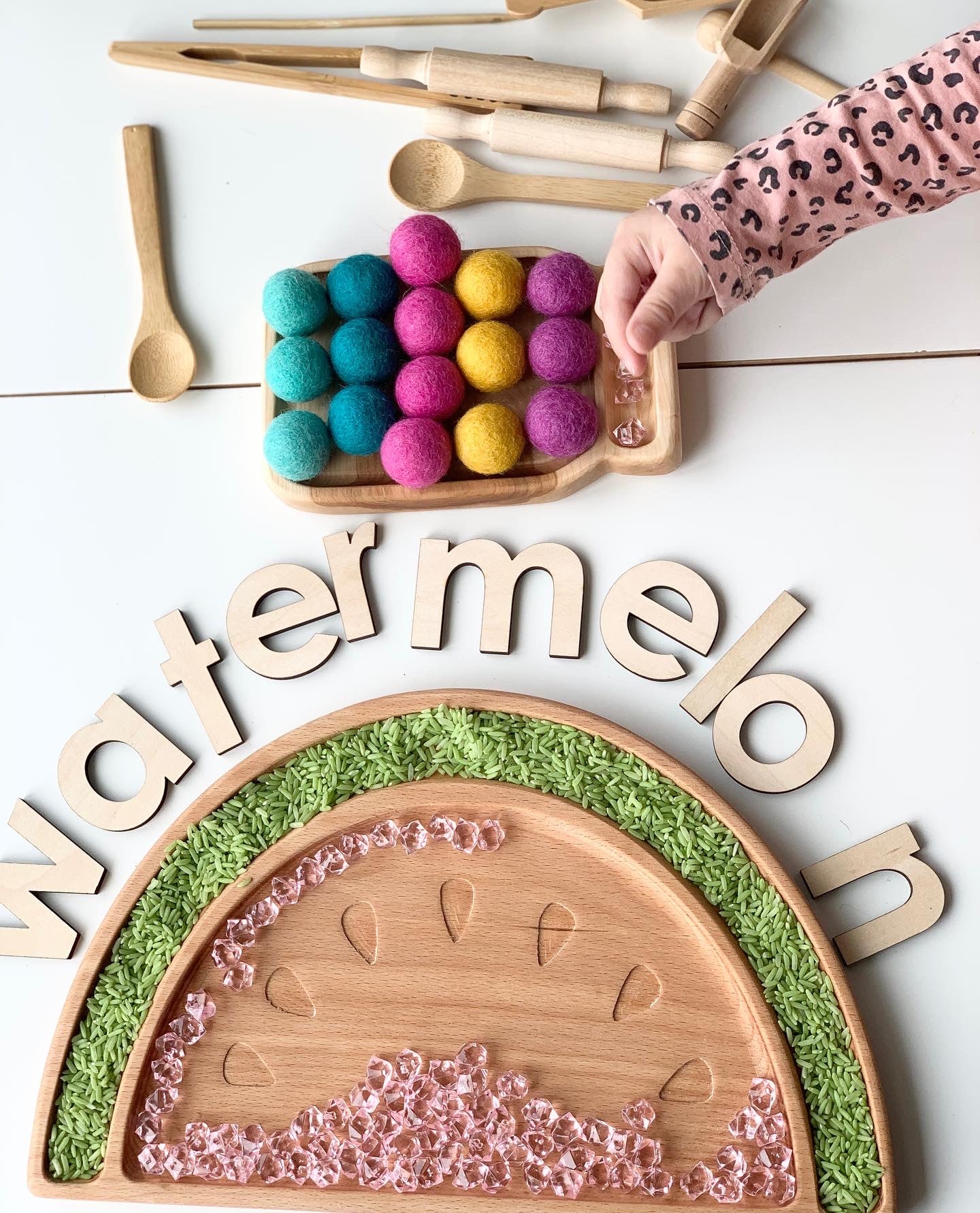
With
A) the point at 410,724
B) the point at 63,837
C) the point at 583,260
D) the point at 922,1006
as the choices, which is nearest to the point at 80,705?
the point at 63,837

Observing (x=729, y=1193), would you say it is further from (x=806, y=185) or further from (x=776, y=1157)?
(x=806, y=185)

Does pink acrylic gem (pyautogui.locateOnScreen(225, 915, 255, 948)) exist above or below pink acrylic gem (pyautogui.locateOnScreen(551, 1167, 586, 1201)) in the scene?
above

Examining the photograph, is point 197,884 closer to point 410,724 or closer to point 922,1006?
point 410,724

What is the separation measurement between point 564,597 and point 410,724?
0.13 m

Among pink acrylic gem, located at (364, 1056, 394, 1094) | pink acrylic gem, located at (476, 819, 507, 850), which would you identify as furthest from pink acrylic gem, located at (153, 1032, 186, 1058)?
pink acrylic gem, located at (476, 819, 507, 850)

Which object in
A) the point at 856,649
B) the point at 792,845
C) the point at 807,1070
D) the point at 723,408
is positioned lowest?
the point at 807,1070

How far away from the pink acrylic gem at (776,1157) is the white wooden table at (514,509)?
76mm

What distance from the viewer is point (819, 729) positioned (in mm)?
670

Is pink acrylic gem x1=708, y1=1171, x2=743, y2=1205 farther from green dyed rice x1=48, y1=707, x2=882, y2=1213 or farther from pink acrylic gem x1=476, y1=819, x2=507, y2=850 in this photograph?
pink acrylic gem x1=476, y1=819, x2=507, y2=850

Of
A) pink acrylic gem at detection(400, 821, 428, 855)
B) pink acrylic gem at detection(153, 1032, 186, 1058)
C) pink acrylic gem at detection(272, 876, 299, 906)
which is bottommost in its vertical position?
pink acrylic gem at detection(153, 1032, 186, 1058)

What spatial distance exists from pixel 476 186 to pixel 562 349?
0.16 m

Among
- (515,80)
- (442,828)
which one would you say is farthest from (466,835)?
(515,80)

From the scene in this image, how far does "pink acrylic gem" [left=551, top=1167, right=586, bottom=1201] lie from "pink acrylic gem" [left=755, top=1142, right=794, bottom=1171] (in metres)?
0.10

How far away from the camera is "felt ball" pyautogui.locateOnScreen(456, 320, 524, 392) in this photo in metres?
0.69
